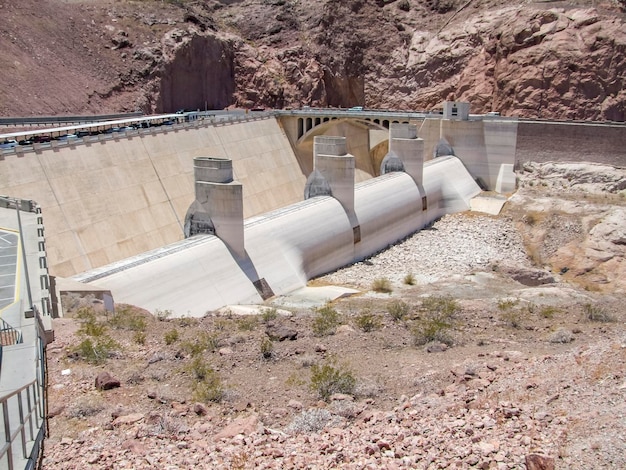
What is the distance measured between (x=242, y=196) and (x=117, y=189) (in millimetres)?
6741

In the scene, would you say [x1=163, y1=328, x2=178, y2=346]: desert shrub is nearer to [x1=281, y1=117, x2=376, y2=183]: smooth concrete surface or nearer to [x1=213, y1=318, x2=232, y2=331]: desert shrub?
[x1=213, y1=318, x2=232, y2=331]: desert shrub

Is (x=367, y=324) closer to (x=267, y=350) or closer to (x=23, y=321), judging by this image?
(x=267, y=350)

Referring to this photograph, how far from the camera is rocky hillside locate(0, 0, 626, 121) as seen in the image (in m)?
53.9

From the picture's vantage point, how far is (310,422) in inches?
415

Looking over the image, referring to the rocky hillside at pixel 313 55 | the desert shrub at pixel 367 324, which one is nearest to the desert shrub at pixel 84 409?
the desert shrub at pixel 367 324

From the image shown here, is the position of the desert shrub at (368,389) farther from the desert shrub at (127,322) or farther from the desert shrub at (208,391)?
the desert shrub at (127,322)

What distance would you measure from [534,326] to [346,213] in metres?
19.2

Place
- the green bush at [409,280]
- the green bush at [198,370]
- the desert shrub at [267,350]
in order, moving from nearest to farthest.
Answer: the green bush at [198,370]
the desert shrub at [267,350]
the green bush at [409,280]

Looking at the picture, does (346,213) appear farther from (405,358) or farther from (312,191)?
(405,358)

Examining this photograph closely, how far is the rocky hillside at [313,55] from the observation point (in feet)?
177

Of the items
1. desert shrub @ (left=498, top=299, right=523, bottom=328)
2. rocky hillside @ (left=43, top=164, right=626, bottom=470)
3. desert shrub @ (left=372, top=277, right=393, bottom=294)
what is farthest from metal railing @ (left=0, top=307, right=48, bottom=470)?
desert shrub @ (left=372, top=277, right=393, bottom=294)

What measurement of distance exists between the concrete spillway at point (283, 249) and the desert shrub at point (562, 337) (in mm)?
12489

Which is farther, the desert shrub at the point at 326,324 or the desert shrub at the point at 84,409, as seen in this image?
the desert shrub at the point at 326,324

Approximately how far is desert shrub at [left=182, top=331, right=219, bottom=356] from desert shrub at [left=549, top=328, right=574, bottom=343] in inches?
289
